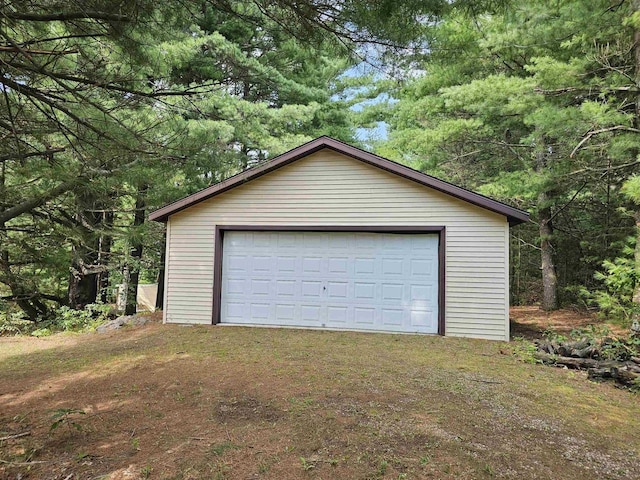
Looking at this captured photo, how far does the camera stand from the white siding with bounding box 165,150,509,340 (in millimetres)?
7867

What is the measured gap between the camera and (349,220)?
27.9 feet

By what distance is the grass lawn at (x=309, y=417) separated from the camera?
2.78 m

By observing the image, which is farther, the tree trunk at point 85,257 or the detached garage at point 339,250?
the tree trunk at point 85,257

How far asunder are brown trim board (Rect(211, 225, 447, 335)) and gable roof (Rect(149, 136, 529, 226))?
0.81 meters

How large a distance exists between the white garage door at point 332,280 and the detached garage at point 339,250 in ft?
0.07

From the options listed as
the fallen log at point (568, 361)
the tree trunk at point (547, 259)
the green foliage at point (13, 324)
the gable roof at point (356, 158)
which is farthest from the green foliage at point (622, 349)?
the green foliage at point (13, 324)

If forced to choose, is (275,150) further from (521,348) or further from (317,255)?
(521,348)

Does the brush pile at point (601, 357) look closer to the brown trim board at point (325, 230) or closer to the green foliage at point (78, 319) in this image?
the brown trim board at point (325, 230)

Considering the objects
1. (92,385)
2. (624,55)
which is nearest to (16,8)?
(92,385)

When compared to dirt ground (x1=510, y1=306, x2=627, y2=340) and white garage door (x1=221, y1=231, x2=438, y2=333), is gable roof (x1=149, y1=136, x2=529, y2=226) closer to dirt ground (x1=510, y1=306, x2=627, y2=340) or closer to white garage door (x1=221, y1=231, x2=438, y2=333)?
white garage door (x1=221, y1=231, x2=438, y2=333)

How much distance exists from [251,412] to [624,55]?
9.95 metres

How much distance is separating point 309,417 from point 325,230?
5352 mm

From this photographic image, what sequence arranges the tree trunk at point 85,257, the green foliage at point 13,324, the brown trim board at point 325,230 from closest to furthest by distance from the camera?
1. the brown trim board at point 325,230
2. the tree trunk at point 85,257
3. the green foliage at point 13,324

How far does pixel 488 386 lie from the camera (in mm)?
4645
